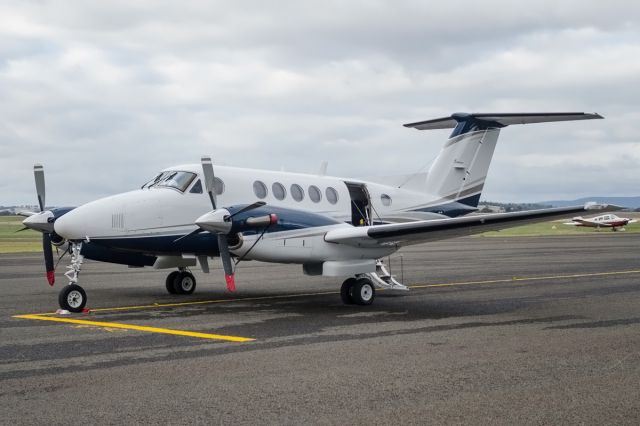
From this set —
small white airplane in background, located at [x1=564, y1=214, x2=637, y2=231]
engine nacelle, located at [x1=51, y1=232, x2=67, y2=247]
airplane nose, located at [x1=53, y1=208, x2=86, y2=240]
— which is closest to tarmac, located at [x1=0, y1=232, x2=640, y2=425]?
engine nacelle, located at [x1=51, y1=232, x2=67, y2=247]

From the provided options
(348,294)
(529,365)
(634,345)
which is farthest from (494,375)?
(348,294)

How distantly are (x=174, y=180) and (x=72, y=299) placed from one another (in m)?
3.55

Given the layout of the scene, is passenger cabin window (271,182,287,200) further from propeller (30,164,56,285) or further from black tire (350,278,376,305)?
propeller (30,164,56,285)

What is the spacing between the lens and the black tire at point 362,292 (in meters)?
15.3

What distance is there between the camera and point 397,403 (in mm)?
6832

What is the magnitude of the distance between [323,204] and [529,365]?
9.45 meters

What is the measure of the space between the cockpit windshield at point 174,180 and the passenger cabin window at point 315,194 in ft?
9.99

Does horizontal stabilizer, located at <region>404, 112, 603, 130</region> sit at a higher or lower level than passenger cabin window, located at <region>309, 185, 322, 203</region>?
higher

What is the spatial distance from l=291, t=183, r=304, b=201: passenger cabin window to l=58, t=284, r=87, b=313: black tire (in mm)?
5456

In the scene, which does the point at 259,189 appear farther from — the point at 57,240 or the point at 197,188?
the point at 57,240

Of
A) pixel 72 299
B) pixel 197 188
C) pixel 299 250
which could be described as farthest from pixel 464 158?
pixel 72 299

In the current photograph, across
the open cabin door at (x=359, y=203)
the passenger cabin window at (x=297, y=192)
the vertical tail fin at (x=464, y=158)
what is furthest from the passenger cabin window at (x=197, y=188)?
the vertical tail fin at (x=464, y=158)

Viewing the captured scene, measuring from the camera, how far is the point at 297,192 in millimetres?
16938

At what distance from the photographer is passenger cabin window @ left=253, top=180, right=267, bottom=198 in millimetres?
16125
